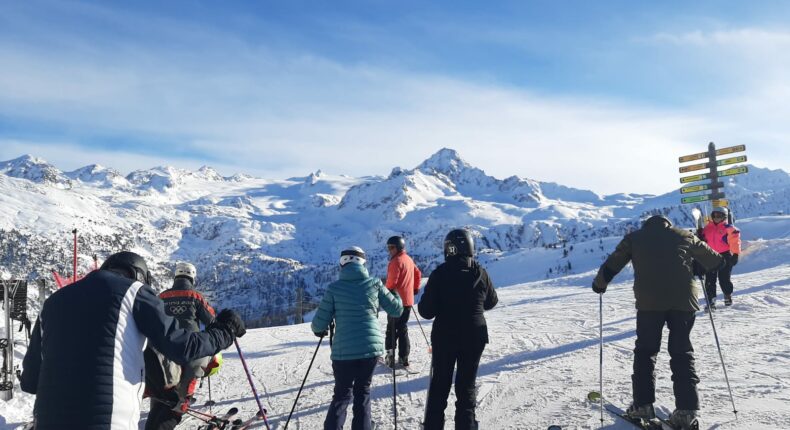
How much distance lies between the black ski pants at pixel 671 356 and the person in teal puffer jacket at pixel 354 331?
8.77 ft

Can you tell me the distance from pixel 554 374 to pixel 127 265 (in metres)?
6.37

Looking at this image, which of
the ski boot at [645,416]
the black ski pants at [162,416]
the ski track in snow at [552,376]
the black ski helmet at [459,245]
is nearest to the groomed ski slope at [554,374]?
the ski track in snow at [552,376]

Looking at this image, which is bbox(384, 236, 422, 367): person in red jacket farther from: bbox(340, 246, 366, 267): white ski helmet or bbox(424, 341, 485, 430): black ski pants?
bbox(424, 341, 485, 430): black ski pants

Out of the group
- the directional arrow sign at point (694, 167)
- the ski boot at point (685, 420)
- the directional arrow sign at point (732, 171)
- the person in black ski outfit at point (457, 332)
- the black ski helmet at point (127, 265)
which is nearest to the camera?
the black ski helmet at point (127, 265)

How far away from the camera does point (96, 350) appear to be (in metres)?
3.19

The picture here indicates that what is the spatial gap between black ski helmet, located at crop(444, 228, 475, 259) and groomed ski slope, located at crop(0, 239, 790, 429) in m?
2.13

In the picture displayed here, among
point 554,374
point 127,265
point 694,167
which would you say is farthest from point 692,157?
point 127,265

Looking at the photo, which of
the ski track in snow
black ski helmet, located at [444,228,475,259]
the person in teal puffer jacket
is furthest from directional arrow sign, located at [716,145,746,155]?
the person in teal puffer jacket

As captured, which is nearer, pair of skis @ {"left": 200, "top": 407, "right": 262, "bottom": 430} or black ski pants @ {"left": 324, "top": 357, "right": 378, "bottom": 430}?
black ski pants @ {"left": 324, "top": 357, "right": 378, "bottom": 430}

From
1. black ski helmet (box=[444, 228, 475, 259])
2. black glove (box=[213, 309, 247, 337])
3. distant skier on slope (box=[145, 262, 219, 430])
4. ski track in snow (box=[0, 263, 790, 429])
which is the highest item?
black ski helmet (box=[444, 228, 475, 259])

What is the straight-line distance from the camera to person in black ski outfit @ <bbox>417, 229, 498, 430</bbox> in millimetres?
5379

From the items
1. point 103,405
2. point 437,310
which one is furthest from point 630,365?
point 103,405

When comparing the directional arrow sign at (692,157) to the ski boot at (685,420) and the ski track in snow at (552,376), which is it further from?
the ski boot at (685,420)

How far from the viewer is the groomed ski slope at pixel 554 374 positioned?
616 cm
